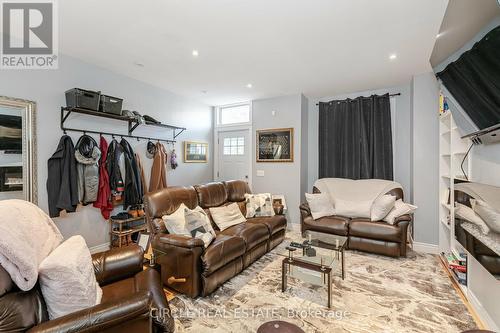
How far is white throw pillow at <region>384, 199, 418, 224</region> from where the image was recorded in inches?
123

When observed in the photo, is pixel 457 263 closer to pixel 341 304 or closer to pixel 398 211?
pixel 398 211

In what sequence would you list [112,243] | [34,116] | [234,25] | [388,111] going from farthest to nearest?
[388,111] < [112,243] < [34,116] < [234,25]

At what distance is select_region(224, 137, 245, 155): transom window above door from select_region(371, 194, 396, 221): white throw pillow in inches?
108

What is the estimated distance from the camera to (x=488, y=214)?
151 cm

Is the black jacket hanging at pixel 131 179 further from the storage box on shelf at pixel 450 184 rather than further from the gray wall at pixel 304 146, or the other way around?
the storage box on shelf at pixel 450 184

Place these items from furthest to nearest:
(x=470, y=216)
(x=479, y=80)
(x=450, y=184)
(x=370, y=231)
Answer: (x=370, y=231), (x=450, y=184), (x=470, y=216), (x=479, y=80)

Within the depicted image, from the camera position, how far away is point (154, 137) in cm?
403

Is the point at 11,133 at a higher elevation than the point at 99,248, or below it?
higher

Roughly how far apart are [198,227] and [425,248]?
3284mm

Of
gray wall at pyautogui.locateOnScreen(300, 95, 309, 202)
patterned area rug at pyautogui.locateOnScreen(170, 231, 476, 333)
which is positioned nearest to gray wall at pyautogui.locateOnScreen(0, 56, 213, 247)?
patterned area rug at pyautogui.locateOnScreen(170, 231, 476, 333)

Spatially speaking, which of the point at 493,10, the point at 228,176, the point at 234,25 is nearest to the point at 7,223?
the point at 234,25

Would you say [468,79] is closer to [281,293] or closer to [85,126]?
[281,293]

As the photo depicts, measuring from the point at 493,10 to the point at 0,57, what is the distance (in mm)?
4163

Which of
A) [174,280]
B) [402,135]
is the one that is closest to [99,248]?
[174,280]
